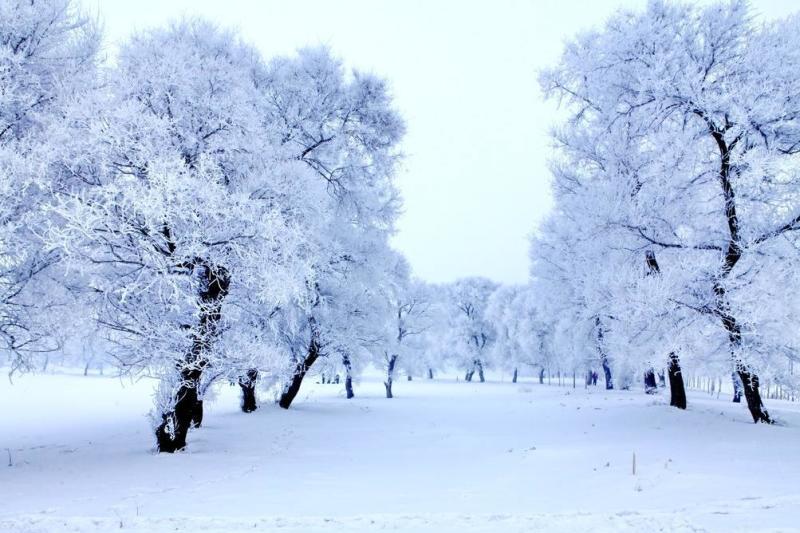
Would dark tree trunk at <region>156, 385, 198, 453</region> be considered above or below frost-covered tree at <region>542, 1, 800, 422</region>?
below

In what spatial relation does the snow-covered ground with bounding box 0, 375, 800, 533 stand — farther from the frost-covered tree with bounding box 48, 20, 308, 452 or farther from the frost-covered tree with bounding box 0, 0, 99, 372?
the frost-covered tree with bounding box 0, 0, 99, 372

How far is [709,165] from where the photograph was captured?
14578 millimetres

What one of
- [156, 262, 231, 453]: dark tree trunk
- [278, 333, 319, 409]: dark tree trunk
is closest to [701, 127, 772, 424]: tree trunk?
[156, 262, 231, 453]: dark tree trunk

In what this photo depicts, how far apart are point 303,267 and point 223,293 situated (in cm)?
224

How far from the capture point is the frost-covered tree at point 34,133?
34.5ft

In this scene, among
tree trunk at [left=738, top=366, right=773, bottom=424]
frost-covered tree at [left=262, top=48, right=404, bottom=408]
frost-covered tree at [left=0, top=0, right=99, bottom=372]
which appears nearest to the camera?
frost-covered tree at [left=0, top=0, right=99, bottom=372]

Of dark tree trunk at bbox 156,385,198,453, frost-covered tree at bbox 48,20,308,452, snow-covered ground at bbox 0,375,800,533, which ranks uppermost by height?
frost-covered tree at bbox 48,20,308,452

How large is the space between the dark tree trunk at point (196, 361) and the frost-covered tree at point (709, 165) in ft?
32.8

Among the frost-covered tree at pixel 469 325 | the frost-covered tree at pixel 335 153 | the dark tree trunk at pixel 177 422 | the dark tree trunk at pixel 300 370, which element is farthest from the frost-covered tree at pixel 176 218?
the frost-covered tree at pixel 469 325

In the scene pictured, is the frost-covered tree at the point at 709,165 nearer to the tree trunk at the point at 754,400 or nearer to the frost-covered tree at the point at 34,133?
the tree trunk at the point at 754,400

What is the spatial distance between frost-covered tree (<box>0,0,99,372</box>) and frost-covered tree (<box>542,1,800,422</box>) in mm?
13063

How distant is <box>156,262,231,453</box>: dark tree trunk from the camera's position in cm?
1216

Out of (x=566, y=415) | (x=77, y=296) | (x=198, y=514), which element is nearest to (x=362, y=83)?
(x=77, y=296)

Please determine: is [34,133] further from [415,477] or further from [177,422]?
[415,477]
